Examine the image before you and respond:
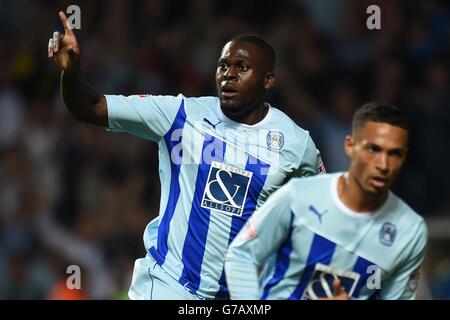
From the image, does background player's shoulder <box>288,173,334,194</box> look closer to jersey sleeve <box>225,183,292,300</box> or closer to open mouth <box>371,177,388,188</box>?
jersey sleeve <box>225,183,292,300</box>

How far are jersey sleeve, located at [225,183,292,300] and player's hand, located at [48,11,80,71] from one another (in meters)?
1.24

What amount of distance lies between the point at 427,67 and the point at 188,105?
508 centimetres

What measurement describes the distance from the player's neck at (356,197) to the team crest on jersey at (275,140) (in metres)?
0.88

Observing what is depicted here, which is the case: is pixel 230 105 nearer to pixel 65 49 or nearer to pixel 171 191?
pixel 171 191

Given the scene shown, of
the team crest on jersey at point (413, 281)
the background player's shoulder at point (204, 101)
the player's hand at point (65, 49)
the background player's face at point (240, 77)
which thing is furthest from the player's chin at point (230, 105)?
the team crest on jersey at point (413, 281)

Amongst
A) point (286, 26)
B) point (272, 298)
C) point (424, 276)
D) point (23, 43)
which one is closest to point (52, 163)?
point (23, 43)

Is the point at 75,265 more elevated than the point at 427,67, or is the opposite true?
the point at 427,67

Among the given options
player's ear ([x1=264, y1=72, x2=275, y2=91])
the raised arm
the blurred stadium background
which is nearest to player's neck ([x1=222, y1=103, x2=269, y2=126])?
player's ear ([x1=264, y1=72, x2=275, y2=91])

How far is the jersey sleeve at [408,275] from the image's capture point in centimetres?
491

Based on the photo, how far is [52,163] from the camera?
10156 mm

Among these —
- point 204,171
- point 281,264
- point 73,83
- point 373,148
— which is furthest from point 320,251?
point 73,83

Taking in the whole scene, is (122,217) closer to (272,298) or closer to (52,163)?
(52,163)

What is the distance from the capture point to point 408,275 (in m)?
4.91

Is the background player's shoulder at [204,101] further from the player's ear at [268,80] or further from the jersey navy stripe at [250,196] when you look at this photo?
the jersey navy stripe at [250,196]
